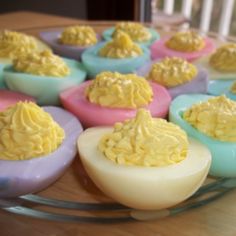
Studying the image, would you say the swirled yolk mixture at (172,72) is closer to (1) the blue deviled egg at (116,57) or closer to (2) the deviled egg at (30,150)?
(1) the blue deviled egg at (116,57)

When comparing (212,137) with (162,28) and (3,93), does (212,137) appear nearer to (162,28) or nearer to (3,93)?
(3,93)

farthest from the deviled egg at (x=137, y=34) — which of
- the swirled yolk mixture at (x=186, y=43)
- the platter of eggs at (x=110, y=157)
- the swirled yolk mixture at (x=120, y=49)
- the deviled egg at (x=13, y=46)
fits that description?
the platter of eggs at (x=110, y=157)

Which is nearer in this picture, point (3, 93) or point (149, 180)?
point (149, 180)

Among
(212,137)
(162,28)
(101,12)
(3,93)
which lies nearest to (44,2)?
(101,12)

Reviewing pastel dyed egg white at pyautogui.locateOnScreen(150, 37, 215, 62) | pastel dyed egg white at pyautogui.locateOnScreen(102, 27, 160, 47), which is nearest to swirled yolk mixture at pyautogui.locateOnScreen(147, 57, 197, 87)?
pastel dyed egg white at pyautogui.locateOnScreen(150, 37, 215, 62)

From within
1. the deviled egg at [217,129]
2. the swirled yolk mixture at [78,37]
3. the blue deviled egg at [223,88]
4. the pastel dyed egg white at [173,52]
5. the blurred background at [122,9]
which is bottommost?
the blurred background at [122,9]

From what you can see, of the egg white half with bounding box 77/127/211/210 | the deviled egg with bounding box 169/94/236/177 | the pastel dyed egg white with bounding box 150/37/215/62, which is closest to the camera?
the egg white half with bounding box 77/127/211/210

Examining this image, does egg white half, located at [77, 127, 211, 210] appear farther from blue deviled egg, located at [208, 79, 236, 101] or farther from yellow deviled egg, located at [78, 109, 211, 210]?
blue deviled egg, located at [208, 79, 236, 101]
